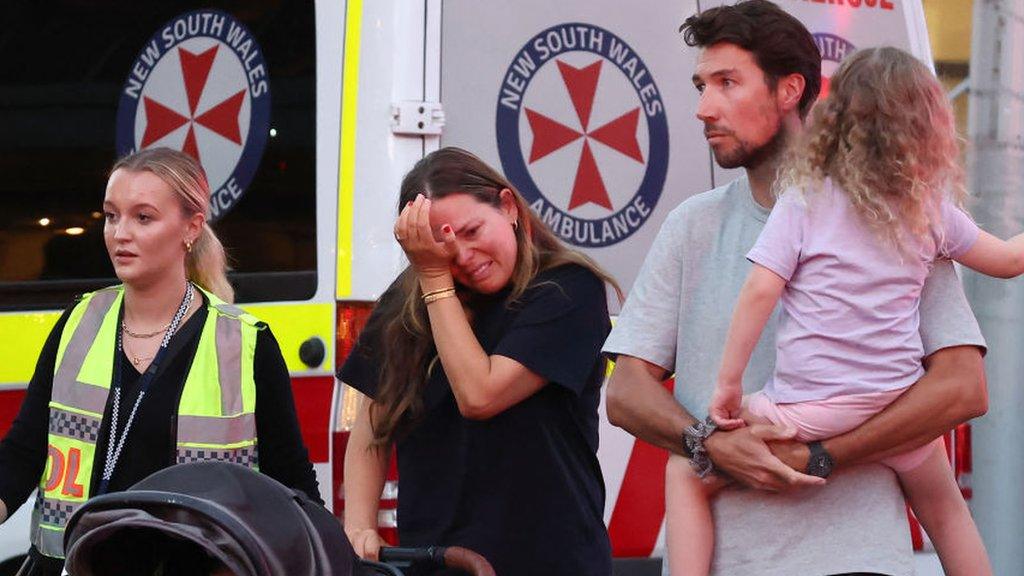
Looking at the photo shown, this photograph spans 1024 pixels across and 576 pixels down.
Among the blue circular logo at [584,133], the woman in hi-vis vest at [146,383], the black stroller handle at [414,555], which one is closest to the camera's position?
the black stroller handle at [414,555]

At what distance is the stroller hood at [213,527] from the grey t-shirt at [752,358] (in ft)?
2.25

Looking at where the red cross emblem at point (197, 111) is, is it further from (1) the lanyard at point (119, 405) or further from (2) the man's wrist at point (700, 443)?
(2) the man's wrist at point (700, 443)

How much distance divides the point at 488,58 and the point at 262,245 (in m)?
0.74

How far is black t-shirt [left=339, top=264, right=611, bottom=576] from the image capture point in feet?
10.5

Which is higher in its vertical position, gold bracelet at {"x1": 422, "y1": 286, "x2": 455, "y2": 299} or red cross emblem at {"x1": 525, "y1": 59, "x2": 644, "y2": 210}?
red cross emblem at {"x1": 525, "y1": 59, "x2": 644, "y2": 210}

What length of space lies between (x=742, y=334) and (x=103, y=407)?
1.22 metres

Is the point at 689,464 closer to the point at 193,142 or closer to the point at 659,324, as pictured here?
the point at 659,324

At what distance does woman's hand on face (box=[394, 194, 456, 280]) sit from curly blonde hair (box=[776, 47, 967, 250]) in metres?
0.65

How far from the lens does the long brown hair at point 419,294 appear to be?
10.9ft

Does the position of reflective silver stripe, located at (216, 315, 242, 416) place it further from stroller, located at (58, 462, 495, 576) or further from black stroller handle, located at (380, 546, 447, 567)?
stroller, located at (58, 462, 495, 576)

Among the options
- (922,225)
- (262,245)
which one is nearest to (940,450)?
(922,225)

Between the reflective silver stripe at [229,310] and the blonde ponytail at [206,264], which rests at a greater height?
the blonde ponytail at [206,264]

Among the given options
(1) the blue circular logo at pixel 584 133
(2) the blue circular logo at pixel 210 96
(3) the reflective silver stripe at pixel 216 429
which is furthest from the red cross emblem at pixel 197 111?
(3) the reflective silver stripe at pixel 216 429

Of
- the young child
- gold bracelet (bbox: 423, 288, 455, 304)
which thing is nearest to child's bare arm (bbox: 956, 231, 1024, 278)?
the young child
